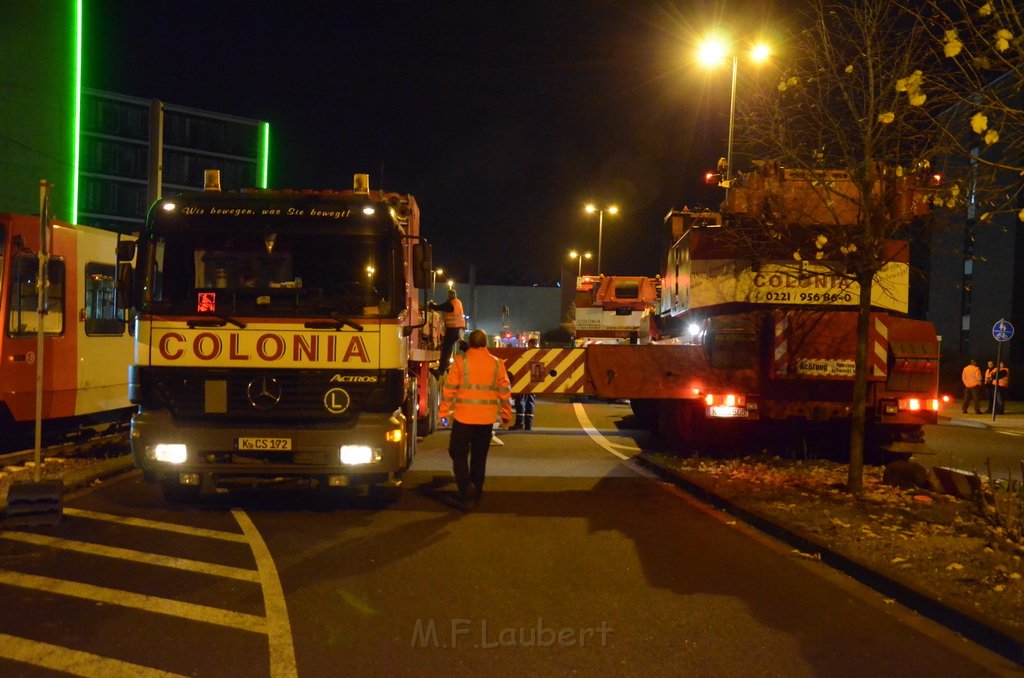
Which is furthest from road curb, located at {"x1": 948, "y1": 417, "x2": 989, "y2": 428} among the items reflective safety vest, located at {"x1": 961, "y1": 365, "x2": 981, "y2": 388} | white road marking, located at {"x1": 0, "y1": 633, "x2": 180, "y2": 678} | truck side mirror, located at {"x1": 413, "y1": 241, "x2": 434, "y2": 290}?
white road marking, located at {"x1": 0, "y1": 633, "x2": 180, "y2": 678}

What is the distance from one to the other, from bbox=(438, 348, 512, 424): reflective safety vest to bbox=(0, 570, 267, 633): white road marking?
386cm

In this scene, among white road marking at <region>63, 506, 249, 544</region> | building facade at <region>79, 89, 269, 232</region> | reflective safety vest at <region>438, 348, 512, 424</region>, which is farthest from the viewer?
building facade at <region>79, 89, 269, 232</region>

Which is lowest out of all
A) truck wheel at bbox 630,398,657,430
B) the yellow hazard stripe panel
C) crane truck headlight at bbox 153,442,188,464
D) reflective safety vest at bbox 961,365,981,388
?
truck wheel at bbox 630,398,657,430

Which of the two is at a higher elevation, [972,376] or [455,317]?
[455,317]

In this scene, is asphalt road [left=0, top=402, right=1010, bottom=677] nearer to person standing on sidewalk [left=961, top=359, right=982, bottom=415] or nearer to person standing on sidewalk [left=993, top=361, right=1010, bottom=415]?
person standing on sidewalk [left=993, top=361, right=1010, bottom=415]

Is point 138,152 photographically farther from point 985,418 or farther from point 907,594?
point 907,594

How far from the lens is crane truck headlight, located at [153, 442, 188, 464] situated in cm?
855

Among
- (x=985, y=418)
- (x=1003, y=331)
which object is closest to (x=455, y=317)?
(x=1003, y=331)

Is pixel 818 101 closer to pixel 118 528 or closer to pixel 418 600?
pixel 418 600

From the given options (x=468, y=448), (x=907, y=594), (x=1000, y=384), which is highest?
(x=1000, y=384)

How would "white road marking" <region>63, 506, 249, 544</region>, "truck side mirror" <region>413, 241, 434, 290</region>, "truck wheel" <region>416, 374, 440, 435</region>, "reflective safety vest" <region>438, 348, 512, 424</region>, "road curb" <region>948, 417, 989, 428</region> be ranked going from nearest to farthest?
"white road marking" <region>63, 506, 249, 544</region>, "reflective safety vest" <region>438, 348, 512, 424</region>, "truck side mirror" <region>413, 241, 434, 290</region>, "truck wheel" <region>416, 374, 440, 435</region>, "road curb" <region>948, 417, 989, 428</region>

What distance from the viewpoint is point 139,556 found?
7.19 m

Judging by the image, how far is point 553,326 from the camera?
73.8 meters

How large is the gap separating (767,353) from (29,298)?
985 cm
